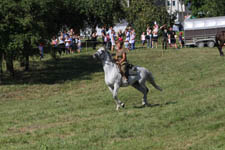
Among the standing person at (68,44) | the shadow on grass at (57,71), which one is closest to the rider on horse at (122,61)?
the shadow on grass at (57,71)

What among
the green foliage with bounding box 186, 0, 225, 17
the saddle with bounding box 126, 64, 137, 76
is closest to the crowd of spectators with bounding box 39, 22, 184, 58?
the saddle with bounding box 126, 64, 137, 76

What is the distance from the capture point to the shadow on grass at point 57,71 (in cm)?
3247

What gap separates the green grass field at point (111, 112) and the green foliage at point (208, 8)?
35.3 m

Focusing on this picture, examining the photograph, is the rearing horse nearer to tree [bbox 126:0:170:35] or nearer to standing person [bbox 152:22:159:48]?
standing person [bbox 152:22:159:48]

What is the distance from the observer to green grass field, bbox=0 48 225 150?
12156 mm

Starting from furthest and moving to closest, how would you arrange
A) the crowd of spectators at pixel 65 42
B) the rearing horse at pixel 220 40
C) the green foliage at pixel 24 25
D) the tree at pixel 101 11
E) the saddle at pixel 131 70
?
the tree at pixel 101 11, the crowd of spectators at pixel 65 42, the rearing horse at pixel 220 40, the green foliage at pixel 24 25, the saddle at pixel 131 70

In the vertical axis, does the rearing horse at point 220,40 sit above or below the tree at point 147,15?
below

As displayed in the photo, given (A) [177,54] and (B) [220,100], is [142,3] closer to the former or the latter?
(A) [177,54]

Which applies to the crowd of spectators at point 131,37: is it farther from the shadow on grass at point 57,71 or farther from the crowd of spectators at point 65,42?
the crowd of spectators at point 65,42

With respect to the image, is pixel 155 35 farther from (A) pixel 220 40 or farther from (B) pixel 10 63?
(B) pixel 10 63

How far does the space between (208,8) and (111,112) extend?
5855 centimetres

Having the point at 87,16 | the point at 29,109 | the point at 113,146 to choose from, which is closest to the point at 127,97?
the point at 29,109

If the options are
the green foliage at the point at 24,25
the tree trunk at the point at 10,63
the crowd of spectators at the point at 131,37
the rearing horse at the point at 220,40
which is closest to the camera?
the green foliage at the point at 24,25

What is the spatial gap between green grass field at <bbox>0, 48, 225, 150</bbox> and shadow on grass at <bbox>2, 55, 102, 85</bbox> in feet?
0.25
